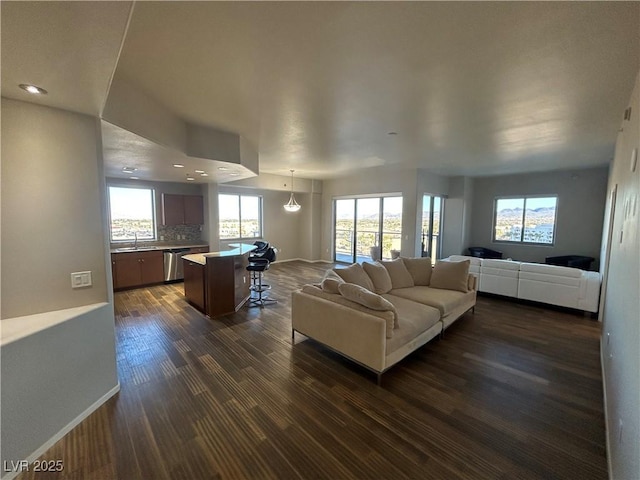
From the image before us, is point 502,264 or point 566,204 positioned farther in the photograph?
point 566,204

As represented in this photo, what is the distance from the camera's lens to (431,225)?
8.21 m

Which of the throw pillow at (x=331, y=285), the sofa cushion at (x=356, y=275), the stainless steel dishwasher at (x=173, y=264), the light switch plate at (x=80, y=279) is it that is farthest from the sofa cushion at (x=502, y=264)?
the stainless steel dishwasher at (x=173, y=264)

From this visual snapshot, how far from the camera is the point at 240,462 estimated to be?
1.83 meters

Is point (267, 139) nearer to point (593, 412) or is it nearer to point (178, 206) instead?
point (178, 206)

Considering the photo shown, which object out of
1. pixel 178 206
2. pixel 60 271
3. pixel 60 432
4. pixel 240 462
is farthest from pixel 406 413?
pixel 178 206

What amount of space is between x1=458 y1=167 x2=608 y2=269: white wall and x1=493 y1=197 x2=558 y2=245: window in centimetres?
15

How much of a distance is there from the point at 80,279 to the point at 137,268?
164 inches

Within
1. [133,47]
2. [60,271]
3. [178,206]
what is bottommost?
[60,271]

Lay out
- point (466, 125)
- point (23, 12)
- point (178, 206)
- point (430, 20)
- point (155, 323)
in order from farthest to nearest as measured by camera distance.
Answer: point (178, 206) < point (155, 323) < point (466, 125) < point (430, 20) < point (23, 12)

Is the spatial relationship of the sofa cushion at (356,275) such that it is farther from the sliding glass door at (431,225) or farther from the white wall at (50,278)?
the sliding glass door at (431,225)

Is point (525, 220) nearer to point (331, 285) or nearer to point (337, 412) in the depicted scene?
point (331, 285)

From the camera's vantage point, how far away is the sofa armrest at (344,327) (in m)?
2.67

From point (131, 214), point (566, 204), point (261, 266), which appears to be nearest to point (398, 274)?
point (261, 266)

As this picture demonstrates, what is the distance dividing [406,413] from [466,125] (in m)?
3.50
